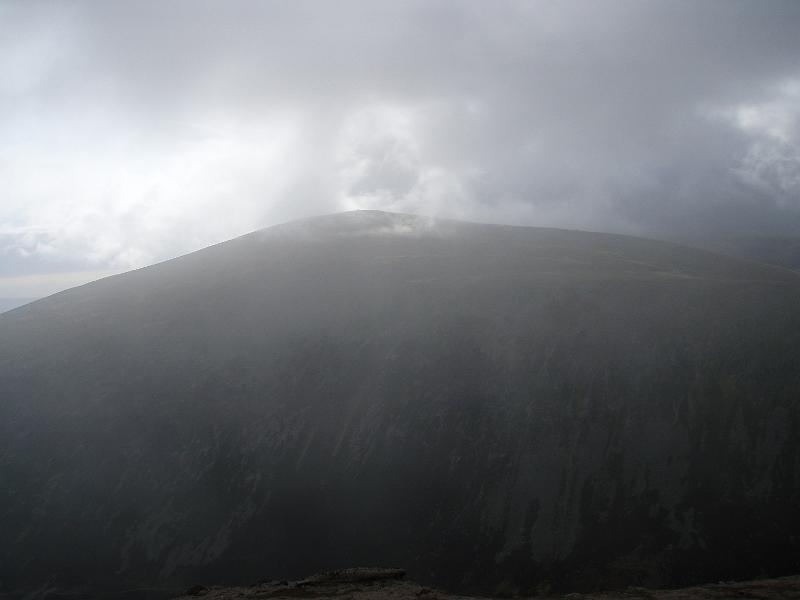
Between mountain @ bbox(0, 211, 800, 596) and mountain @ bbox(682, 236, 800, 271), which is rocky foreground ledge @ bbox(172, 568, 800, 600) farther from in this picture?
mountain @ bbox(682, 236, 800, 271)

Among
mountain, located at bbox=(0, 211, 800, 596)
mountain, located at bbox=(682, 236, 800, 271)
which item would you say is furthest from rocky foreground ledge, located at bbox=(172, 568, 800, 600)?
mountain, located at bbox=(682, 236, 800, 271)

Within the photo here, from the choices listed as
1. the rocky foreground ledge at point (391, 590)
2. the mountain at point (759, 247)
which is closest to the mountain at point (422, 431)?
the rocky foreground ledge at point (391, 590)

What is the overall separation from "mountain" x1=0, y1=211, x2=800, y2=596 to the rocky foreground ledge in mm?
7676

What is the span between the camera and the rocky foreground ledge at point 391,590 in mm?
15688

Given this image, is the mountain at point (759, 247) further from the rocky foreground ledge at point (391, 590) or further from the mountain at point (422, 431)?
the rocky foreground ledge at point (391, 590)

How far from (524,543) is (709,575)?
7.64m

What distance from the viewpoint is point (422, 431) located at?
34625 millimetres

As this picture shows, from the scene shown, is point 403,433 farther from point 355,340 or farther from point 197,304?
point 197,304

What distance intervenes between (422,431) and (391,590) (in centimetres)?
1636

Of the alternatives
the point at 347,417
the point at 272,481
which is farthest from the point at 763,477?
the point at 272,481

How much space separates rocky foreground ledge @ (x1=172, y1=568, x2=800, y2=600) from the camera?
1569cm

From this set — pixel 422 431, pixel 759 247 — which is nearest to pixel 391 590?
pixel 422 431

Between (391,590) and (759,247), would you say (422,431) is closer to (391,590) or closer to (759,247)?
(391,590)

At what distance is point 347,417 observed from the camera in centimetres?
3681
